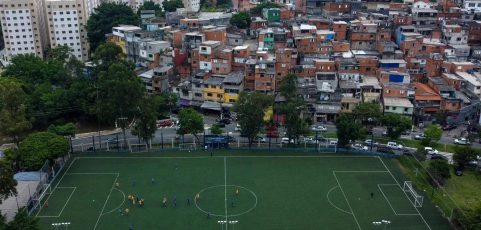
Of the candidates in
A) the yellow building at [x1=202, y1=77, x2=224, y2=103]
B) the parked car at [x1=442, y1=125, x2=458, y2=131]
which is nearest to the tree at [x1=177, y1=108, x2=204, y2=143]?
the yellow building at [x1=202, y1=77, x2=224, y2=103]

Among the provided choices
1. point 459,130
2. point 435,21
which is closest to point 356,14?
point 435,21

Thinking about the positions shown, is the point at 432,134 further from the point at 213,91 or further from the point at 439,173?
the point at 213,91

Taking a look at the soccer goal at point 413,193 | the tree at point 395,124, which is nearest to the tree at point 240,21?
the tree at point 395,124

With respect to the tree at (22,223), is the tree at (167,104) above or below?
above

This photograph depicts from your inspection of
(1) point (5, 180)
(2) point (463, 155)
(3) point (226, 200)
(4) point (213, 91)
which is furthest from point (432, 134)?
(1) point (5, 180)

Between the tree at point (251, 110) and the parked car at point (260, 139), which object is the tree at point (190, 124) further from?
the parked car at point (260, 139)

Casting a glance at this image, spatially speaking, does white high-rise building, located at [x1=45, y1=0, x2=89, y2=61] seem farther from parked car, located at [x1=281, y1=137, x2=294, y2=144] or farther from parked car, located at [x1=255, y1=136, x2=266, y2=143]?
parked car, located at [x1=281, y1=137, x2=294, y2=144]

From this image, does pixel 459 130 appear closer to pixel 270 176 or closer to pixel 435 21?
pixel 270 176

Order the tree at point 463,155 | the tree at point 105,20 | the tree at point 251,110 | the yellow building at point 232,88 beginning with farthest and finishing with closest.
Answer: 1. the tree at point 105,20
2. the yellow building at point 232,88
3. the tree at point 251,110
4. the tree at point 463,155
